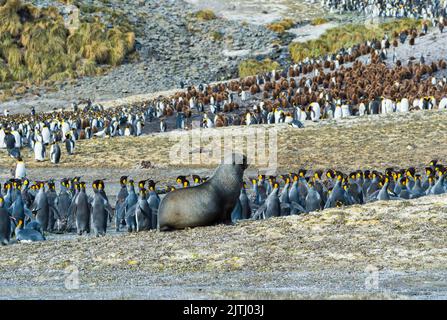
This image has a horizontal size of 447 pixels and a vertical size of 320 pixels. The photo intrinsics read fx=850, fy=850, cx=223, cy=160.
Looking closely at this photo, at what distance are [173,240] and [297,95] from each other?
22.7 metres

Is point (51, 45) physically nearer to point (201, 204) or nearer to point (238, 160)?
point (238, 160)

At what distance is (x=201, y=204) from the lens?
10.3 m

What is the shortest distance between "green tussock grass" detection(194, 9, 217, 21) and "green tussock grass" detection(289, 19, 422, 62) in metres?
9.16

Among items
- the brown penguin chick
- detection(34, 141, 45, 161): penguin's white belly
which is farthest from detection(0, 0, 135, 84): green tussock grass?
detection(34, 141, 45, 161): penguin's white belly

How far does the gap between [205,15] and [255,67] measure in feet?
41.4

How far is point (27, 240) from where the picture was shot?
11.7 meters

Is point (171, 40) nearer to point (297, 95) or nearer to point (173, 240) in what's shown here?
point (297, 95)

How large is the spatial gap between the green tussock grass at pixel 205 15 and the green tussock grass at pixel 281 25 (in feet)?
14.8

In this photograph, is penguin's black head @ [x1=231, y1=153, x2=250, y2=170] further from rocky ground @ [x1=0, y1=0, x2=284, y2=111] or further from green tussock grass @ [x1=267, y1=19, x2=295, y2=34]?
green tussock grass @ [x1=267, y1=19, x2=295, y2=34]

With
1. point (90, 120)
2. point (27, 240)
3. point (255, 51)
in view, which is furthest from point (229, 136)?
point (255, 51)

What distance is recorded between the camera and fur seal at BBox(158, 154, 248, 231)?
33.6 ft

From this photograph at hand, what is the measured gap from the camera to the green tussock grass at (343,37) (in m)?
48.8

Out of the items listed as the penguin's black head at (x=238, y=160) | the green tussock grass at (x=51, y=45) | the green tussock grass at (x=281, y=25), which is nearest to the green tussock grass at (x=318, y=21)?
the green tussock grass at (x=281, y=25)

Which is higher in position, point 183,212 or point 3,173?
point 183,212
